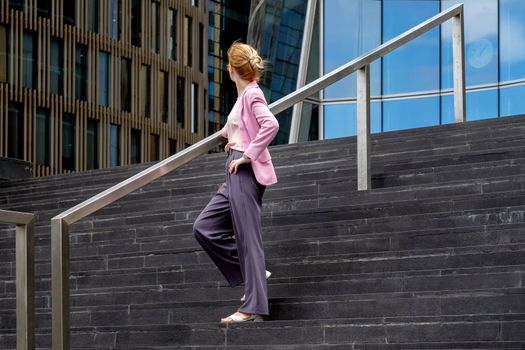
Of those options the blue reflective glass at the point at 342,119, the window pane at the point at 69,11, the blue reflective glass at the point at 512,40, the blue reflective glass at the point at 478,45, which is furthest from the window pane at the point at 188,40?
the blue reflective glass at the point at 512,40

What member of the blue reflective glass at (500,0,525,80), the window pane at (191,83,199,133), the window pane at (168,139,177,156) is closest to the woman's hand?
the blue reflective glass at (500,0,525,80)

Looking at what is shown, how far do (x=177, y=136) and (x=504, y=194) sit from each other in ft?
155

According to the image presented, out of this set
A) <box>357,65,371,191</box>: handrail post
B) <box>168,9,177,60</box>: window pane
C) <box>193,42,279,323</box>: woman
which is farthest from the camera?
<box>168,9,177,60</box>: window pane

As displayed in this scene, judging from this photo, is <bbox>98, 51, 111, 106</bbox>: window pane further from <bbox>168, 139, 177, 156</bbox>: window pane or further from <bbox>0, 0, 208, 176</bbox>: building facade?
<bbox>168, 139, 177, 156</bbox>: window pane

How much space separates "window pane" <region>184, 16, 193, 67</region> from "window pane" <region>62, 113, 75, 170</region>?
36.1 ft

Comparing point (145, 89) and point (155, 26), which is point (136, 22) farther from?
point (145, 89)

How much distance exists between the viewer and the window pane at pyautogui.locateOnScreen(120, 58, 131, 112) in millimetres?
50844

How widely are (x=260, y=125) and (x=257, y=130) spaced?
0.06 metres

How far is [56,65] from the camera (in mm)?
46562

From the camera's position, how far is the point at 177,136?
5559cm

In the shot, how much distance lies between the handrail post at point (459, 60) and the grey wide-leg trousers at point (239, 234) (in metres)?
4.98

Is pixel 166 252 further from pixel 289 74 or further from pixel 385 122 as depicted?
pixel 289 74

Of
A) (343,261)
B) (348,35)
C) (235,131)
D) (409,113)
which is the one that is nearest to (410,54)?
(409,113)

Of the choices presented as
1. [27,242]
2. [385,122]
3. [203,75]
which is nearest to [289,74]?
[385,122]
